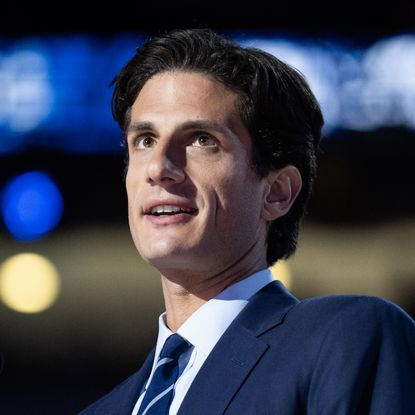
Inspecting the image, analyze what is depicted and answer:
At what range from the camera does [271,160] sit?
247cm

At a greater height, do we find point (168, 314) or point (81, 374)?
point (168, 314)

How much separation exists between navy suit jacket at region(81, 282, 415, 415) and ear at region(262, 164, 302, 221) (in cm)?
27

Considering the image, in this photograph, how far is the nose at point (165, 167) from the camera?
2.27 meters

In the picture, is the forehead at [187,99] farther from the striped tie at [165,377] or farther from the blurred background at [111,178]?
the blurred background at [111,178]

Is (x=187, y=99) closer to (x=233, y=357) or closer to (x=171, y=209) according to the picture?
(x=171, y=209)

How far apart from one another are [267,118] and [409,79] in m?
7.03

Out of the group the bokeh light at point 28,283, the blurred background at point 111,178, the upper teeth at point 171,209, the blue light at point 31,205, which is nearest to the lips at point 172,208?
the upper teeth at point 171,209

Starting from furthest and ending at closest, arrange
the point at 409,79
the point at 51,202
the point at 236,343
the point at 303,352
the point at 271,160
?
the point at 51,202, the point at 409,79, the point at 271,160, the point at 236,343, the point at 303,352

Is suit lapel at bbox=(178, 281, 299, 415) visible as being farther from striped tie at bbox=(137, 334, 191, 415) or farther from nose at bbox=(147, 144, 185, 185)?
nose at bbox=(147, 144, 185, 185)

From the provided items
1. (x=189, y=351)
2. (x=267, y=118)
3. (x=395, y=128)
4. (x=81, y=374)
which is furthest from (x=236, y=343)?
(x=81, y=374)

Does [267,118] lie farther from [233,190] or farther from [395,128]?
[395,128]

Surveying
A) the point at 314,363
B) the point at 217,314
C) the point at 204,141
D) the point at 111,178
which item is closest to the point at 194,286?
the point at 217,314

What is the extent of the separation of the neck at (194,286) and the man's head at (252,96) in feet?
0.34

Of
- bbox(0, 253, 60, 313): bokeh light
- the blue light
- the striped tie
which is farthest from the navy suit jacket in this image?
bbox(0, 253, 60, 313): bokeh light
